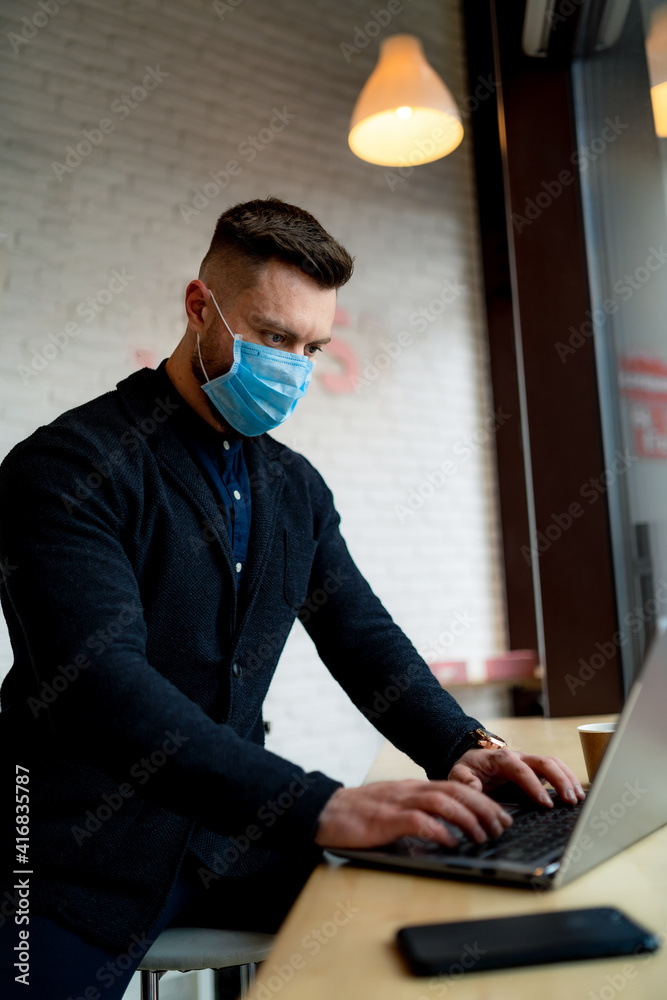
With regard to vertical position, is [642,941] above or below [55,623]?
below

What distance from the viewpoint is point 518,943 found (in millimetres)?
525

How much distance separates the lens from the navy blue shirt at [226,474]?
1.31 m

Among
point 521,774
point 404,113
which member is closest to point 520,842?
point 521,774

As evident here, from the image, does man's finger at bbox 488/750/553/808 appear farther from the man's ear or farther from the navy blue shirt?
the man's ear

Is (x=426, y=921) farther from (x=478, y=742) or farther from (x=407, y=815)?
(x=478, y=742)

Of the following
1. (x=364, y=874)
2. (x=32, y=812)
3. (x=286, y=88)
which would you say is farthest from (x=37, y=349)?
(x=364, y=874)

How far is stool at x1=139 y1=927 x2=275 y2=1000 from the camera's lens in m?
1.08

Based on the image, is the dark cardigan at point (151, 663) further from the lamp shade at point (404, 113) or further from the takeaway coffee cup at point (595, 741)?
the lamp shade at point (404, 113)

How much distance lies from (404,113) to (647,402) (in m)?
1.18

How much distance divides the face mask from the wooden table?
78 cm

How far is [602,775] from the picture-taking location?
0.62 meters

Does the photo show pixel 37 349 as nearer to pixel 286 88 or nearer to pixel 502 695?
pixel 286 88

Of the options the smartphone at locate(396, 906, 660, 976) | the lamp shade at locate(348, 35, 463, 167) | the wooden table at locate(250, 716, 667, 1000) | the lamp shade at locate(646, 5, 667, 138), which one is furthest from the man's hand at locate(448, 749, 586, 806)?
the lamp shade at locate(348, 35, 463, 167)

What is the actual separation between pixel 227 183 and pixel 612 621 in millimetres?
2319
